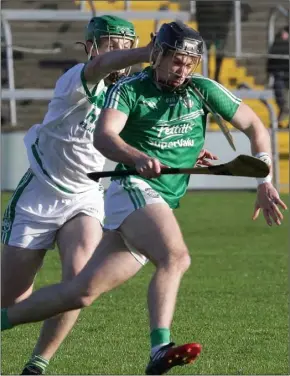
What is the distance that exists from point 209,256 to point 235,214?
4.60 m

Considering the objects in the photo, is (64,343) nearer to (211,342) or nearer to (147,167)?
(211,342)

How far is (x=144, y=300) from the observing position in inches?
358

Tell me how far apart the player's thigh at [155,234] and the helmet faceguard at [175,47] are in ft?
2.16

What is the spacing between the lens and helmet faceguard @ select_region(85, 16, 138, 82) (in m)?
6.09

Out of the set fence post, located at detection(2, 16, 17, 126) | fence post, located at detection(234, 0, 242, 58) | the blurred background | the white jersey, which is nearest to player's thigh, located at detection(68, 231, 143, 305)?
the white jersey

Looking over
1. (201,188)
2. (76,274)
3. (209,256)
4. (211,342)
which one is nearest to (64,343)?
(211,342)

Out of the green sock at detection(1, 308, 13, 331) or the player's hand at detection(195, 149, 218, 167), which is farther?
the player's hand at detection(195, 149, 218, 167)

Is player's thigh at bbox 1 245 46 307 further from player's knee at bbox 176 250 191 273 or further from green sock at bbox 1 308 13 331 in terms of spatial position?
player's knee at bbox 176 250 191 273

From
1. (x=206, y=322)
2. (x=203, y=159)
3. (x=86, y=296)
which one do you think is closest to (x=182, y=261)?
(x=86, y=296)

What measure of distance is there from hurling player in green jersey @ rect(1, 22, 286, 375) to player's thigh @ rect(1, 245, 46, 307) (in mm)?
292

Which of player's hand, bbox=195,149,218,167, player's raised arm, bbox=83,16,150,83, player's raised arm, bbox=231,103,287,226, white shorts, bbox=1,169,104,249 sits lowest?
white shorts, bbox=1,169,104,249

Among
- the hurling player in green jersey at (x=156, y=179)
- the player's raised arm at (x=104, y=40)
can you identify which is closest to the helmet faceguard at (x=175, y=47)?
the hurling player in green jersey at (x=156, y=179)

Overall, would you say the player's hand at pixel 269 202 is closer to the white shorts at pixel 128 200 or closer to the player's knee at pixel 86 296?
the white shorts at pixel 128 200

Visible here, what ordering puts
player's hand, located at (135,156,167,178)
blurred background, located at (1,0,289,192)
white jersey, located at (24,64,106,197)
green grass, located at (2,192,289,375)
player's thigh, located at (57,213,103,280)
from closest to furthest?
player's hand, located at (135,156,167,178), player's thigh, located at (57,213,103,280), white jersey, located at (24,64,106,197), green grass, located at (2,192,289,375), blurred background, located at (1,0,289,192)
